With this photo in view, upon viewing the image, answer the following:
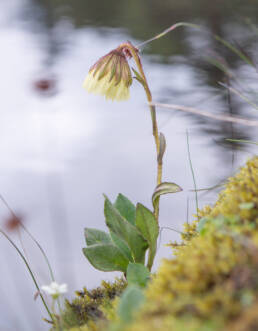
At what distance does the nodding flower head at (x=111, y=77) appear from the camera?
44.9 inches

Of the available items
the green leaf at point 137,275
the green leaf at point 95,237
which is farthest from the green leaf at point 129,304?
the green leaf at point 95,237

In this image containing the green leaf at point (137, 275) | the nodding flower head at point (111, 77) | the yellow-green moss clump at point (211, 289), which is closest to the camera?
the yellow-green moss clump at point (211, 289)

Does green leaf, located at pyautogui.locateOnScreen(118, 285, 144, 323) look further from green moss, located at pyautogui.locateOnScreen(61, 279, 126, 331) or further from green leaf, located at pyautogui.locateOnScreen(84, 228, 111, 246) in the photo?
green leaf, located at pyautogui.locateOnScreen(84, 228, 111, 246)

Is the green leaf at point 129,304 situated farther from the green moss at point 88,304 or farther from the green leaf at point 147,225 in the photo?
the green leaf at point 147,225

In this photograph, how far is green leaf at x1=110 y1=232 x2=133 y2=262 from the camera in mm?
1076

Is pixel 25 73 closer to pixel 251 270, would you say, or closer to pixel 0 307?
pixel 0 307

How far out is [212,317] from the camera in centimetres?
44

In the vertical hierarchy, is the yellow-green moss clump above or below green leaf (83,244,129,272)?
below

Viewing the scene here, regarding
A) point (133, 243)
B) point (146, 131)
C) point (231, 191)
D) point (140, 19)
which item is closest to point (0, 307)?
point (133, 243)

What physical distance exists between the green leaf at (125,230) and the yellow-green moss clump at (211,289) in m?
0.41

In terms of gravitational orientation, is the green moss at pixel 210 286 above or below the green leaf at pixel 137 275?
below

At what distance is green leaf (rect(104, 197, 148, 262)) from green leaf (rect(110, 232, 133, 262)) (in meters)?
0.02

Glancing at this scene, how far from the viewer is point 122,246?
3.55 ft

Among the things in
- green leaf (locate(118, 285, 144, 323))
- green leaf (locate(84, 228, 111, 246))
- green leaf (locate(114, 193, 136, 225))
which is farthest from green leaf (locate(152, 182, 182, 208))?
green leaf (locate(118, 285, 144, 323))
